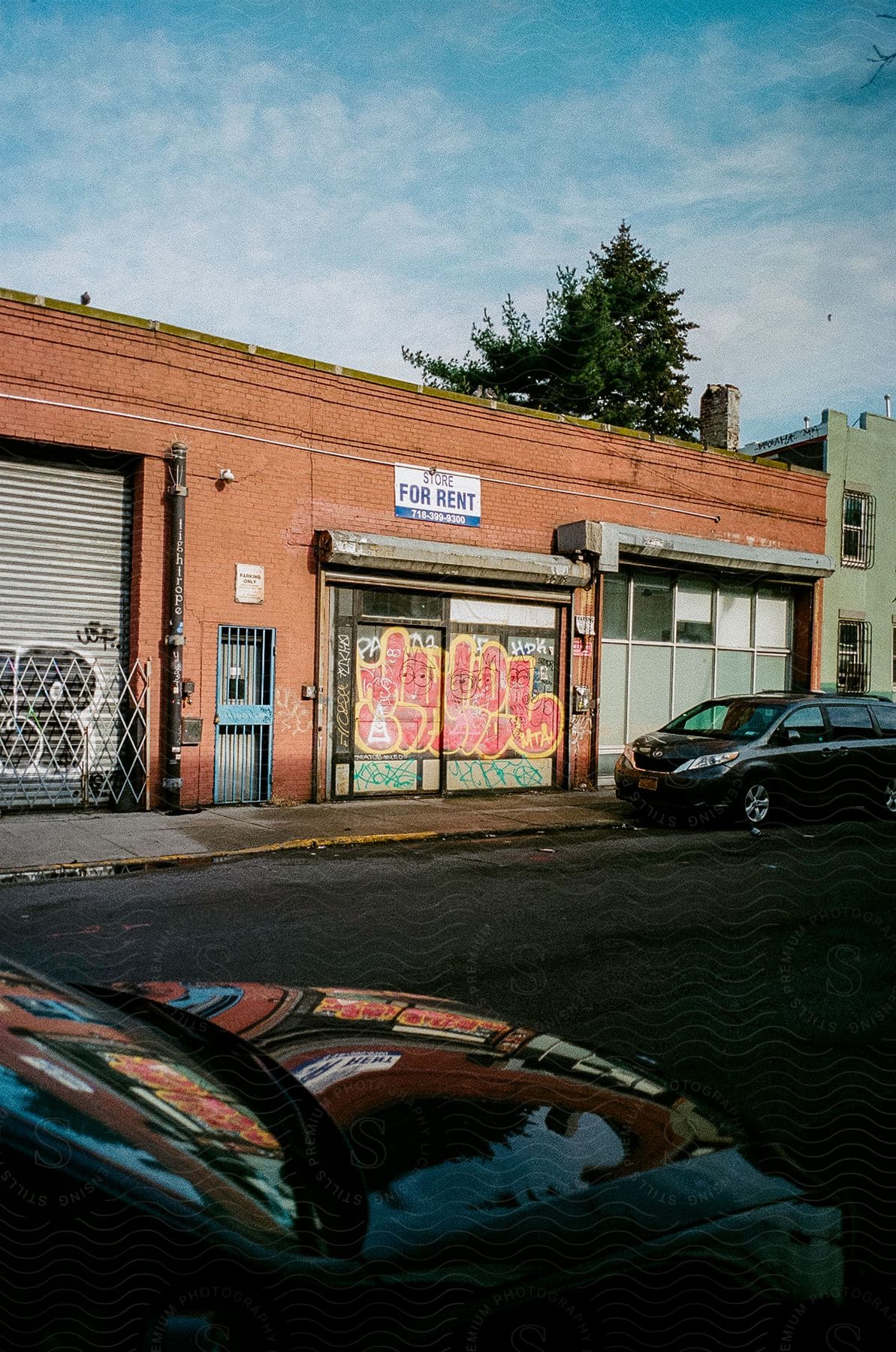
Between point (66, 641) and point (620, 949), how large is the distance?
8387 mm

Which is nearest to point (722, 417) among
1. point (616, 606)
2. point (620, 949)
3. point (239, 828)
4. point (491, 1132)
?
point (616, 606)

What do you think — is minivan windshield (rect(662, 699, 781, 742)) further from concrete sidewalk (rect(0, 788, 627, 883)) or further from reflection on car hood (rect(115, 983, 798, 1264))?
reflection on car hood (rect(115, 983, 798, 1264))

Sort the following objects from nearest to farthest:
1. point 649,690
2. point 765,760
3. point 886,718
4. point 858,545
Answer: point 765,760 → point 886,718 → point 649,690 → point 858,545

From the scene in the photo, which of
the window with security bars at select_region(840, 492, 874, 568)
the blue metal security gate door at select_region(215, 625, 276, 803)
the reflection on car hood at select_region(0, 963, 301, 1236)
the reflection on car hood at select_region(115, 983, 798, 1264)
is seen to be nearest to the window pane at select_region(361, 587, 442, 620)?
the blue metal security gate door at select_region(215, 625, 276, 803)

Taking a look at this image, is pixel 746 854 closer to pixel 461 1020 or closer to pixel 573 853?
pixel 573 853

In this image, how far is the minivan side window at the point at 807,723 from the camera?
12406 millimetres

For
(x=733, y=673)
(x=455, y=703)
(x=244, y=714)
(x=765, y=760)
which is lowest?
(x=765, y=760)

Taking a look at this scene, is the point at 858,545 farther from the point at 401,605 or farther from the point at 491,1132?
the point at 491,1132

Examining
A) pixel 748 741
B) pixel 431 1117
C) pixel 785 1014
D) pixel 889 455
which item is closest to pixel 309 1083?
pixel 431 1117

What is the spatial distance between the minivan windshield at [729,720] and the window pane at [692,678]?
375 centimetres

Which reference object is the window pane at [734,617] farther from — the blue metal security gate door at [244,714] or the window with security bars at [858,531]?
the blue metal security gate door at [244,714]

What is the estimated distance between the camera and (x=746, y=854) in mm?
9656

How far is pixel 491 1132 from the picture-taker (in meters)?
2.04

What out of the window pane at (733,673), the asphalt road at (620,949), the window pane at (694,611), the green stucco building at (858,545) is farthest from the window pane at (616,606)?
the asphalt road at (620,949)
